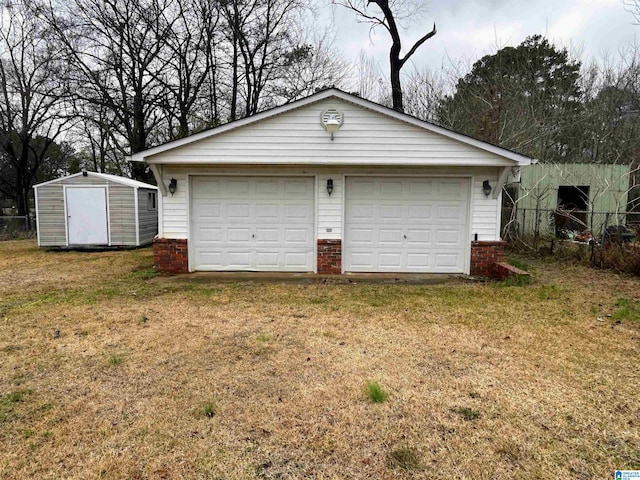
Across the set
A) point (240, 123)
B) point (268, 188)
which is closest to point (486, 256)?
point (268, 188)

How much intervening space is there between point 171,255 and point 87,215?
20.7ft

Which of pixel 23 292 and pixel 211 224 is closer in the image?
pixel 23 292

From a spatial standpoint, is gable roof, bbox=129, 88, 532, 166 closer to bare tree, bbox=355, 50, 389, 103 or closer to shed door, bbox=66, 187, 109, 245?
shed door, bbox=66, 187, 109, 245

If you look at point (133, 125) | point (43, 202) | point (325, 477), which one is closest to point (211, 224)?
point (325, 477)

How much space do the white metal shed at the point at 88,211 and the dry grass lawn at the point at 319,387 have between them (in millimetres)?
6972

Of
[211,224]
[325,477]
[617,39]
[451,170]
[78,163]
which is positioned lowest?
[325,477]

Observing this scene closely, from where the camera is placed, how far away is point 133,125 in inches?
821

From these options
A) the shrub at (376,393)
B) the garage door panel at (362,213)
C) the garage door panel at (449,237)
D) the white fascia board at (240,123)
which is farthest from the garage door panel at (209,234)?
the shrub at (376,393)

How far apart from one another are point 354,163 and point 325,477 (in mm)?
6249

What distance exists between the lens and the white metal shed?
41.4 feet

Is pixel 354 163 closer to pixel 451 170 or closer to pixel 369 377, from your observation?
pixel 451 170

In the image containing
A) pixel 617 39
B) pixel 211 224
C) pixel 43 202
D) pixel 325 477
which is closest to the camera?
pixel 325 477

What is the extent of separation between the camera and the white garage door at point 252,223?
27.2ft

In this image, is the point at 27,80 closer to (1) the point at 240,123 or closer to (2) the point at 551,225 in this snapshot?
(1) the point at 240,123
